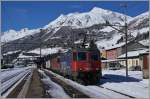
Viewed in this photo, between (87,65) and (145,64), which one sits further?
(145,64)

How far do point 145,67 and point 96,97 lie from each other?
1968 cm

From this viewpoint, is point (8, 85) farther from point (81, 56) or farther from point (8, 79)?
point (8, 79)

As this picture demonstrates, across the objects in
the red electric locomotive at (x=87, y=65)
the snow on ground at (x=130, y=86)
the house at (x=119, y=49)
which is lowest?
the snow on ground at (x=130, y=86)

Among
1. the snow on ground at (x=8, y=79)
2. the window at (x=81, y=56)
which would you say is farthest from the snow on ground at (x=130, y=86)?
the snow on ground at (x=8, y=79)

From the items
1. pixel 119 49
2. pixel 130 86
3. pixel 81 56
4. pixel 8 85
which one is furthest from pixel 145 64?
pixel 119 49

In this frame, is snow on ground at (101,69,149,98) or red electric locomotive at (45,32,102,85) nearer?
snow on ground at (101,69,149,98)

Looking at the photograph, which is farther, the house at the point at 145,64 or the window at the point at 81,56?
the house at the point at 145,64

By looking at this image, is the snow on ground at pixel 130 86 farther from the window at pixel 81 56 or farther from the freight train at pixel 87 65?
the window at pixel 81 56

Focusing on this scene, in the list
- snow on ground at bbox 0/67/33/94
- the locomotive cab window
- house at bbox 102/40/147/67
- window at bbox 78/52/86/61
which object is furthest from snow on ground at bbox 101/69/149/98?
house at bbox 102/40/147/67

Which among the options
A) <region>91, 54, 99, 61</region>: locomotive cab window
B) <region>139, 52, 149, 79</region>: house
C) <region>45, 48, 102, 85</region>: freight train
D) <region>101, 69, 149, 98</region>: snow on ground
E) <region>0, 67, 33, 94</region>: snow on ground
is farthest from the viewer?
<region>139, 52, 149, 79</region>: house

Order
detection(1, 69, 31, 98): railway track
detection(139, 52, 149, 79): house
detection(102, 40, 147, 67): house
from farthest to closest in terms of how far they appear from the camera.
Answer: detection(102, 40, 147, 67): house < detection(139, 52, 149, 79): house < detection(1, 69, 31, 98): railway track

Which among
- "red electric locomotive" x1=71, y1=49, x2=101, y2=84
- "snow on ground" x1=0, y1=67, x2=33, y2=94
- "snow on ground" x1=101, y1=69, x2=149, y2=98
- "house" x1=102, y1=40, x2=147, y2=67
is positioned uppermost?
"house" x1=102, y1=40, x2=147, y2=67

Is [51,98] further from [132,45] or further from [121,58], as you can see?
[132,45]

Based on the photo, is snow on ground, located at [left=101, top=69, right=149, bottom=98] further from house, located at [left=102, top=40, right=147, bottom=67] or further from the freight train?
house, located at [left=102, top=40, right=147, bottom=67]
